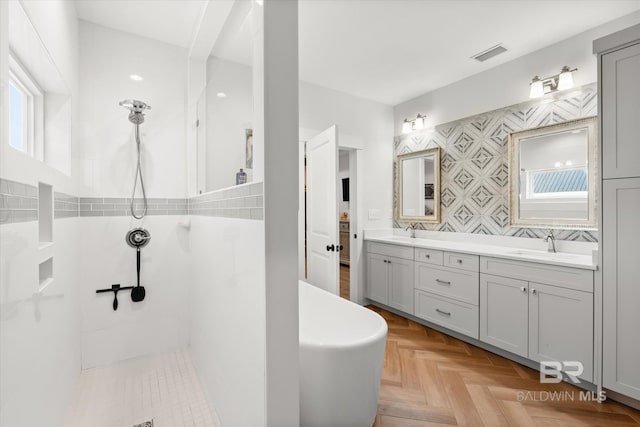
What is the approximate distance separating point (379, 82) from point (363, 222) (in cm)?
165

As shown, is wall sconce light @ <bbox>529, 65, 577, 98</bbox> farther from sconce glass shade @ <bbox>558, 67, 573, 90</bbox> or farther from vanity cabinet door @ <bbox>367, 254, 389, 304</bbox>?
vanity cabinet door @ <bbox>367, 254, 389, 304</bbox>

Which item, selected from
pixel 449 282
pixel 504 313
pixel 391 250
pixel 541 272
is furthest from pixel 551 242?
pixel 391 250

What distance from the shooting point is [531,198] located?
9.18 feet

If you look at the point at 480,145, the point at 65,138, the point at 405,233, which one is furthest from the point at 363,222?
the point at 65,138

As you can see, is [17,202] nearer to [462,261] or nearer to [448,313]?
[462,261]

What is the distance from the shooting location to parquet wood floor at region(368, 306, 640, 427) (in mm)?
1783

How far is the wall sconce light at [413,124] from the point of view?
12.2 ft

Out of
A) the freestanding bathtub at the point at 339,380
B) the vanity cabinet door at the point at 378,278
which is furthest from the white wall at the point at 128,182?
the vanity cabinet door at the point at 378,278

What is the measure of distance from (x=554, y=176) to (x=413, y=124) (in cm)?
166

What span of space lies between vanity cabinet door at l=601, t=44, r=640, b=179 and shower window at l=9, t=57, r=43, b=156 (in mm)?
3301

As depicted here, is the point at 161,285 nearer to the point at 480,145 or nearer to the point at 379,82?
the point at 379,82

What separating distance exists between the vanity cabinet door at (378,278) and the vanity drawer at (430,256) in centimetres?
46

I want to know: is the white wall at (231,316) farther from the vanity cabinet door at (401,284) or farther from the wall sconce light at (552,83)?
the wall sconce light at (552,83)

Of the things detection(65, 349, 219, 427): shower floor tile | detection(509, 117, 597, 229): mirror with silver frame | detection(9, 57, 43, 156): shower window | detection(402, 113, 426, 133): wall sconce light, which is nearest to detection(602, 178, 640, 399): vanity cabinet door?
detection(509, 117, 597, 229): mirror with silver frame
